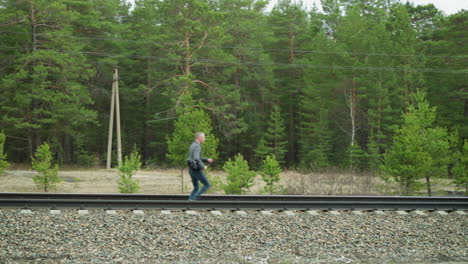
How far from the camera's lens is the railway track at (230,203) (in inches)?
420

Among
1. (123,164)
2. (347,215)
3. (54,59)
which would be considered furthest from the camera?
(54,59)

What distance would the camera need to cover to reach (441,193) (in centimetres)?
2275

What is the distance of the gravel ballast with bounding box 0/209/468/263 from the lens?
7871 millimetres

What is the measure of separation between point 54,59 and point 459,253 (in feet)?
98.0

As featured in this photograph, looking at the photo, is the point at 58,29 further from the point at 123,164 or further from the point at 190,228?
the point at 190,228

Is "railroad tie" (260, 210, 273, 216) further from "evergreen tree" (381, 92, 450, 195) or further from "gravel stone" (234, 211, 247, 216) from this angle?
"evergreen tree" (381, 92, 450, 195)

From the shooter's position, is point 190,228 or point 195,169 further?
point 195,169

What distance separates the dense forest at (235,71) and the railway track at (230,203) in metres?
18.8

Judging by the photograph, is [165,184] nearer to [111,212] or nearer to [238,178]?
[238,178]

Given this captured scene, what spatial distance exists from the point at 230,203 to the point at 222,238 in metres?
2.38

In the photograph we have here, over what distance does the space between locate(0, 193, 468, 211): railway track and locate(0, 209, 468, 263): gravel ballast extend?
19.0 inches

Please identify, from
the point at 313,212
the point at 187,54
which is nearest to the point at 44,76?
the point at 187,54

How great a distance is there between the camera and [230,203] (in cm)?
1122

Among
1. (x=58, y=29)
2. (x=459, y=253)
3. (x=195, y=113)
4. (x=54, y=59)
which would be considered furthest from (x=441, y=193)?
(x=58, y=29)
